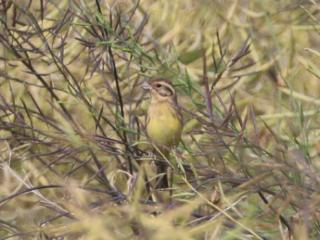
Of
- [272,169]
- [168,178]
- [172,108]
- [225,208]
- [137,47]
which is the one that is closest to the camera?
[272,169]

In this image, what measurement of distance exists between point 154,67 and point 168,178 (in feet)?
1.30

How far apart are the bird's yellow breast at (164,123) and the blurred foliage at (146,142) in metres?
0.10

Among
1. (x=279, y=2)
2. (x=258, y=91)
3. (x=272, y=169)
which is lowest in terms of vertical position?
(x=258, y=91)

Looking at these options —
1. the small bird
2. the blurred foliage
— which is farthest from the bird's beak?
the blurred foliage

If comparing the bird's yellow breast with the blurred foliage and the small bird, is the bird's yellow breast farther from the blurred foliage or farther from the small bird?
the blurred foliage

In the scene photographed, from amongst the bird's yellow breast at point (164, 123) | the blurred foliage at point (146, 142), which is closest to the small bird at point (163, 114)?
the bird's yellow breast at point (164, 123)

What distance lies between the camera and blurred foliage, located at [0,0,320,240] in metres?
2.24

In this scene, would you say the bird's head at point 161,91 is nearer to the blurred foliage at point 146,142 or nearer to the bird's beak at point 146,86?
the bird's beak at point 146,86

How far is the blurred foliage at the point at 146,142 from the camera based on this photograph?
7.36 ft

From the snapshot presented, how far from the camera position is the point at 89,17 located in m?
3.38

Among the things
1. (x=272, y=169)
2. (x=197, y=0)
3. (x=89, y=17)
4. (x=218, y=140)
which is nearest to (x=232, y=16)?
(x=197, y=0)

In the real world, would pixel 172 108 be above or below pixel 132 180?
below

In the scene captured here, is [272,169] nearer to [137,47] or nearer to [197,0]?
[137,47]

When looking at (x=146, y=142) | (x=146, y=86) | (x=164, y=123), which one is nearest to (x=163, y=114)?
(x=164, y=123)
